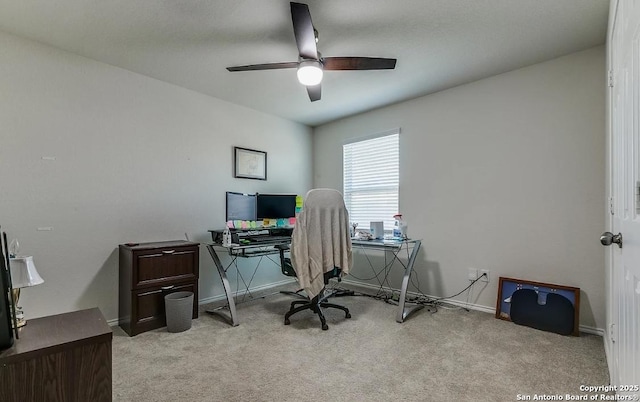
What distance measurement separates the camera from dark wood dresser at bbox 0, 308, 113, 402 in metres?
1.04

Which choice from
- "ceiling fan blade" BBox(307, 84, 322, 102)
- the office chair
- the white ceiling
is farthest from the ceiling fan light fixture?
the office chair

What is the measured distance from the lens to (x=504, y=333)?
252cm

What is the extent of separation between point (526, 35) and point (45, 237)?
416cm

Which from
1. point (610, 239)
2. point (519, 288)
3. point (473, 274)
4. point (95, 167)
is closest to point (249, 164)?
point (95, 167)

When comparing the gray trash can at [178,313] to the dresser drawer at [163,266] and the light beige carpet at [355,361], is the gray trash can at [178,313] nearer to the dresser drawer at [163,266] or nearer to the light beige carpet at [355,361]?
the light beige carpet at [355,361]

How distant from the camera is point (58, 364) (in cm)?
111

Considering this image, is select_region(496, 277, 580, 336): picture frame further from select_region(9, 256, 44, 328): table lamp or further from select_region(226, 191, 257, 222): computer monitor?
select_region(9, 256, 44, 328): table lamp

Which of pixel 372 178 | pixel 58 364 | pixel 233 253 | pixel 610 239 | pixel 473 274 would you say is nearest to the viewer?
pixel 58 364

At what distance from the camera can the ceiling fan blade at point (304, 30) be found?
1.68m

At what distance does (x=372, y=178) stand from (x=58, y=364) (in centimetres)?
357

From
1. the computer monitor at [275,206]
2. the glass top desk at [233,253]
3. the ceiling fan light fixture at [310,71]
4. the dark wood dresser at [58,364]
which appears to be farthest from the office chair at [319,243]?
the dark wood dresser at [58,364]

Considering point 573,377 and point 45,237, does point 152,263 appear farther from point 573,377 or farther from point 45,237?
point 573,377

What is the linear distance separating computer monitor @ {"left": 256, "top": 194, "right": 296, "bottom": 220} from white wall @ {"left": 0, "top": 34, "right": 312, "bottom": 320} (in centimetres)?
46

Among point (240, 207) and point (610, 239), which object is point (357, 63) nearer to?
point (610, 239)
